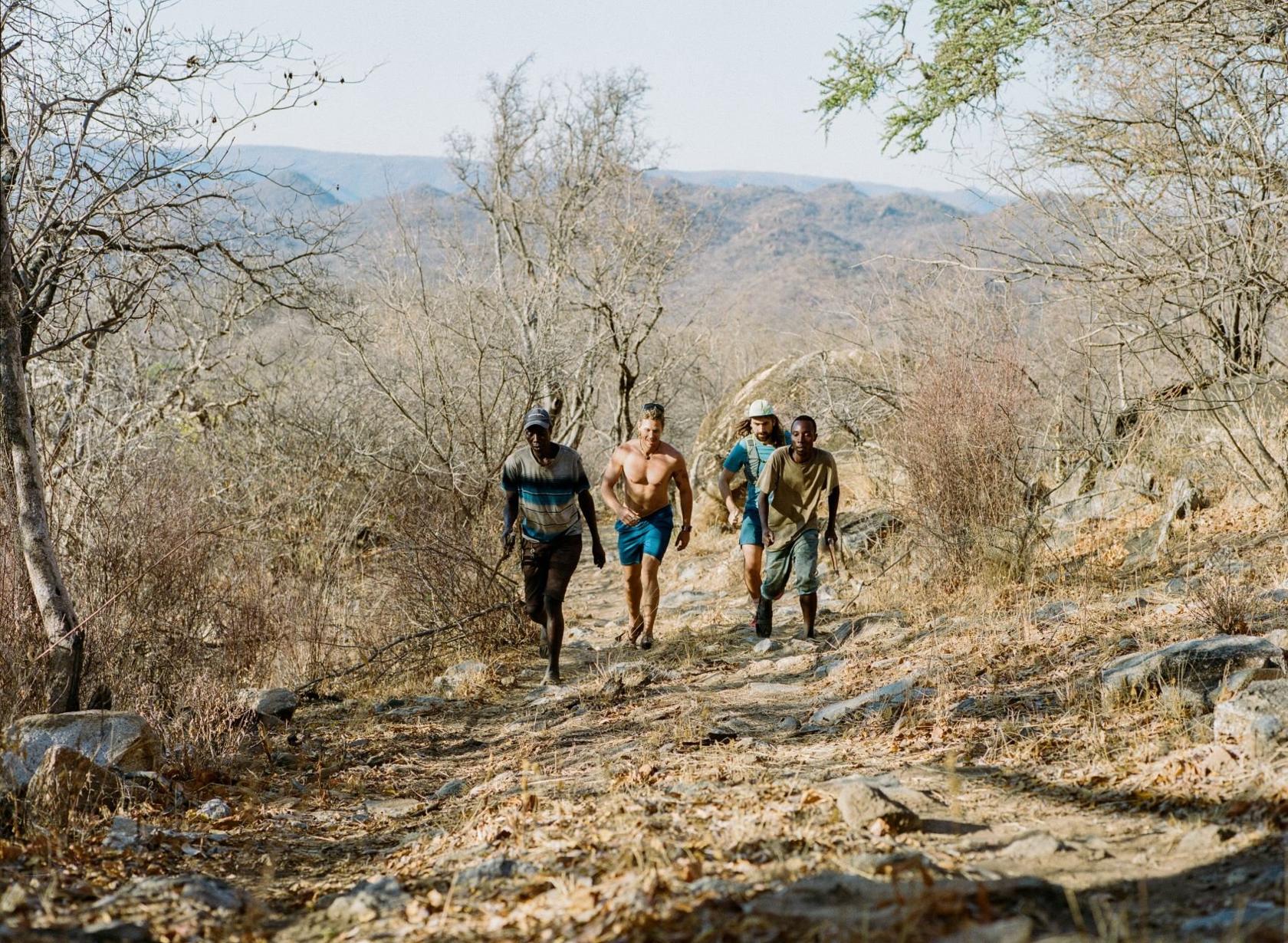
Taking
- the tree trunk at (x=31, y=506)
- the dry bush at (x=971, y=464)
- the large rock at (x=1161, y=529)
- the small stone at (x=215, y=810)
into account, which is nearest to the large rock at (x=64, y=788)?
the small stone at (x=215, y=810)

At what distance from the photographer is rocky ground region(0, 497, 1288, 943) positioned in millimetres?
2947

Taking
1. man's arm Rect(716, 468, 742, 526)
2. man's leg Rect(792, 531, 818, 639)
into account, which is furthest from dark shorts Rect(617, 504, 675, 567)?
man's leg Rect(792, 531, 818, 639)

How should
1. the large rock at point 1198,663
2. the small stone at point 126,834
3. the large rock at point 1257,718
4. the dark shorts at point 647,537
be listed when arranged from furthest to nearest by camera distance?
1. the dark shorts at point 647,537
2. the large rock at point 1198,663
3. the small stone at point 126,834
4. the large rock at point 1257,718

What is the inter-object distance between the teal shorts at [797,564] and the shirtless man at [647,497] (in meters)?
0.63

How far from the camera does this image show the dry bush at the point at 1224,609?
556 centimetres

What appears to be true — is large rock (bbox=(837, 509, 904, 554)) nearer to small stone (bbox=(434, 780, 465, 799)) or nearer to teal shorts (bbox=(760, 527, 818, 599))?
teal shorts (bbox=(760, 527, 818, 599))

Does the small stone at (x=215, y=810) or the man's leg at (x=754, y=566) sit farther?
the man's leg at (x=754, y=566)

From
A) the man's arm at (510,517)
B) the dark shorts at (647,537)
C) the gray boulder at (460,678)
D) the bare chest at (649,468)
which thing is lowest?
the gray boulder at (460,678)

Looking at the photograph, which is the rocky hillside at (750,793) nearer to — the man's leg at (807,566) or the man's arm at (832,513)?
the man's leg at (807,566)

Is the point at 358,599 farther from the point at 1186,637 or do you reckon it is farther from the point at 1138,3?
the point at 1138,3

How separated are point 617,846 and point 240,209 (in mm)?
4569

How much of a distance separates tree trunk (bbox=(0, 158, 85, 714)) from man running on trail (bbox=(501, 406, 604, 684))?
258 centimetres

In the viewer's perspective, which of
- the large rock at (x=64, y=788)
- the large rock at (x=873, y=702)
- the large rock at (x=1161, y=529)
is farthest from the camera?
the large rock at (x=1161, y=529)

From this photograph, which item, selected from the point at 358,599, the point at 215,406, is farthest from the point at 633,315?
the point at 358,599
